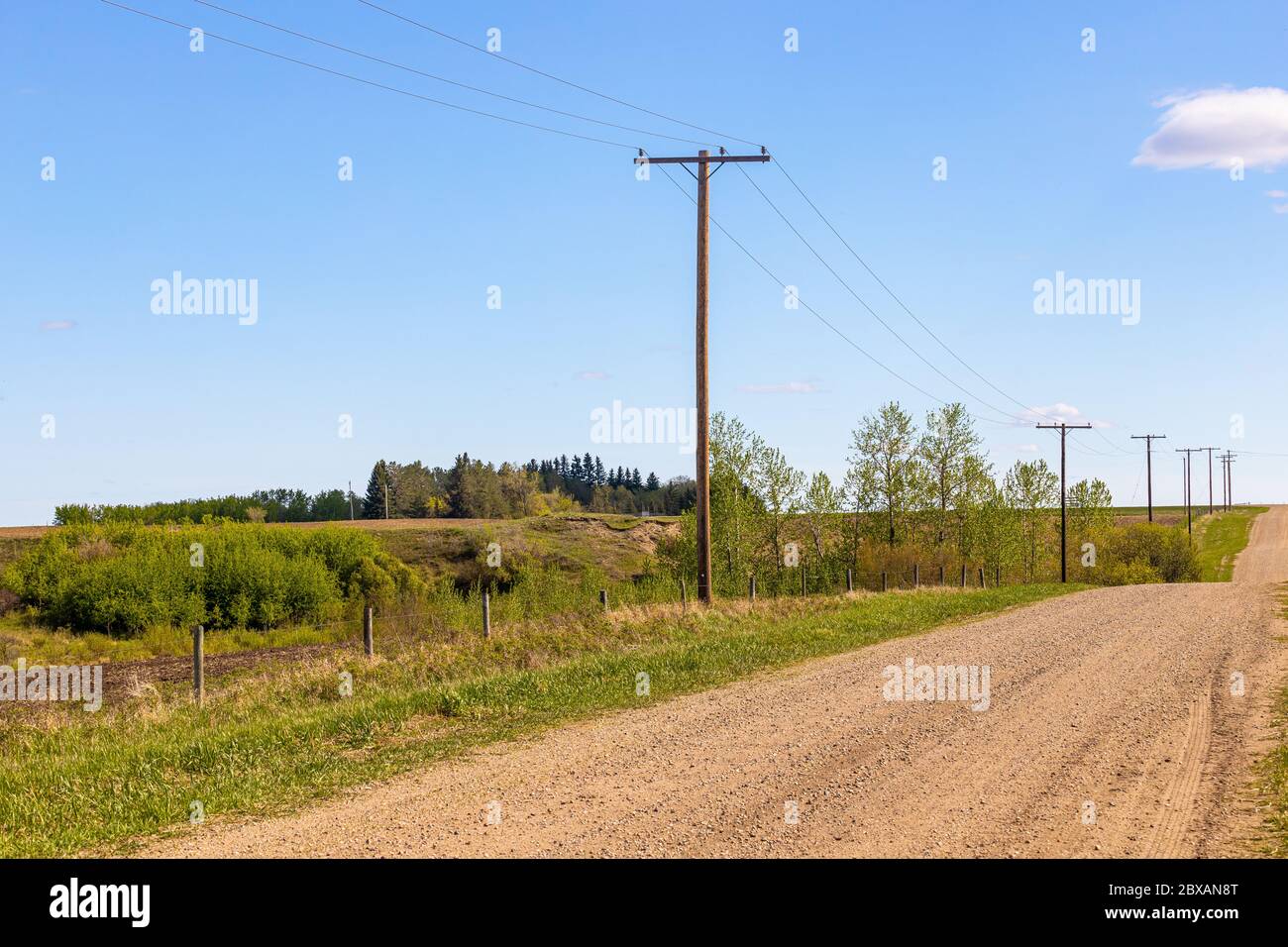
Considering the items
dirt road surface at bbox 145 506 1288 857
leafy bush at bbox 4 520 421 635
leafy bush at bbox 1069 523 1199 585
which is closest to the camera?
dirt road surface at bbox 145 506 1288 857

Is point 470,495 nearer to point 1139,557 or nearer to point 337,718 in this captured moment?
point 1139,557

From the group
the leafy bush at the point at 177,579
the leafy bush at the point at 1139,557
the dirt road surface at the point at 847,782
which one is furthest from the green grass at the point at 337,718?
the leafy bush at the point at 1139,557

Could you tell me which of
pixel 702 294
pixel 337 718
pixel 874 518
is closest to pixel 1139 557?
pixel 874 518

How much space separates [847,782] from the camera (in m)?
9.17

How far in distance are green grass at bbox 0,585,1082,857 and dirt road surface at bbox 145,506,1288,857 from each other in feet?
2.89

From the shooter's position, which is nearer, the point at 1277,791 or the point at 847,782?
the point at 1277,791

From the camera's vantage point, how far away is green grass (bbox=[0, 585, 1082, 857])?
918 cm

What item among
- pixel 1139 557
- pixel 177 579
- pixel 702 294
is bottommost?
pixel 1139 557

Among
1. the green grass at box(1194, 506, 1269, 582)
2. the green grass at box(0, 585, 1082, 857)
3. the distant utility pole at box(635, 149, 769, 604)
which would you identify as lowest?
the green grass at box(1194, 506, 1269, 582)

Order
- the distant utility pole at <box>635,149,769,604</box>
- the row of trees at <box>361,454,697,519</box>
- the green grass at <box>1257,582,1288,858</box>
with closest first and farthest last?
the green grass at <box>1257,582,1288,858</box> < the distant utility pole at <box>635,149,769,604</box> < the row of trees at <box>361,454,697,519</box>

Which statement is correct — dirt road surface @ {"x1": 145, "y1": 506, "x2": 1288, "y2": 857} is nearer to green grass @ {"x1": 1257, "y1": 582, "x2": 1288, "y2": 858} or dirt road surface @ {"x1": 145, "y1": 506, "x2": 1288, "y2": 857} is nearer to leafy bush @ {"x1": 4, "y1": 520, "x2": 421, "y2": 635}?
green grass @ {"x1": 1257, "y1": 582, "x2": 1288, "y2": 858}

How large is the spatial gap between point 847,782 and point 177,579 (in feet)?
Result: 119

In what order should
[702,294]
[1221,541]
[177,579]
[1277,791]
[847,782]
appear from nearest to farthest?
[1277,791]
[847,782]
[702,294]
[177,579]
[1221,541]

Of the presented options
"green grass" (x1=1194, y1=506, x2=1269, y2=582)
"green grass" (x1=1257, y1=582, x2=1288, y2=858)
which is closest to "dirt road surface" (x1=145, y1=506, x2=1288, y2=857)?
"green grass" (x1=1257, y1=582, x2=1288, y2=858)
